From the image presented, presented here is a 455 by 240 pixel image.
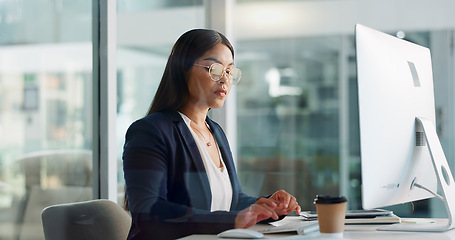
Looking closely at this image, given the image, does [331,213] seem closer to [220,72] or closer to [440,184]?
[440,184]

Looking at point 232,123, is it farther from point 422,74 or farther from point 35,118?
point 422,74

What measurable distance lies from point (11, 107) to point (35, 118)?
174mm

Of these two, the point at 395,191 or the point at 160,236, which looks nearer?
the point at 395,191

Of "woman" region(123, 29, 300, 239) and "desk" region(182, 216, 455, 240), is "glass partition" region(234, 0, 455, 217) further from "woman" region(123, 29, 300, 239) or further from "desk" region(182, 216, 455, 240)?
"desk" region(182, 216, 455, 240)

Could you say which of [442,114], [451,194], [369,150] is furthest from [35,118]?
[442,114]

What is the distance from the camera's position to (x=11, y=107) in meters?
2.21

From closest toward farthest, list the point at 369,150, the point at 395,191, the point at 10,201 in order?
the point at 369,150 → the point at 395,191 → the point at 10,201

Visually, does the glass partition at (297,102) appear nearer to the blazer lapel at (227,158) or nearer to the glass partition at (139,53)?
the glass partition at (139,53)

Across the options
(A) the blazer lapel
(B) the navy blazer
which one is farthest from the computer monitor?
(A) the blazer lapel

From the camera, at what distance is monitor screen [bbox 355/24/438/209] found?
4.92 ft

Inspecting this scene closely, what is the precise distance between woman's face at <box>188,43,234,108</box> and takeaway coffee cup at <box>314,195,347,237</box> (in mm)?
710

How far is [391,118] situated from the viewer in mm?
1588

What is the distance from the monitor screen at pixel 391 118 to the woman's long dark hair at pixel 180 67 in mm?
734

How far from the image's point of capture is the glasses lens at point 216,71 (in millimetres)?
2119
